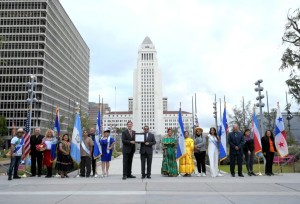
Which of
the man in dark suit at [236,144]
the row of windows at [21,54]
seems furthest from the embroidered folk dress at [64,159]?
the row of windows at [21,54]

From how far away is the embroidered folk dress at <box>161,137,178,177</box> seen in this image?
13526 mm

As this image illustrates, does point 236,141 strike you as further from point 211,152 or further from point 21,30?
point 21,30

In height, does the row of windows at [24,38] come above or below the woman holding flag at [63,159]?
above

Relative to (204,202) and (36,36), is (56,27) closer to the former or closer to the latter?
(36,36)

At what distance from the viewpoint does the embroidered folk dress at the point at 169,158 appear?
533 inches

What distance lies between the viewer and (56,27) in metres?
108

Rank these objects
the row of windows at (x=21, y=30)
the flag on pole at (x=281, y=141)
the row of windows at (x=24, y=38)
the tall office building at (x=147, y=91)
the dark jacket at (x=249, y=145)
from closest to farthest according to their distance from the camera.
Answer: the dark jacket at (x=249, y=145), the flag on pole at (x=281, y=141), the row of windows at (x=24, y=38), the row of windows at (x=21, y=30), the tall office building at (x=147, y=91)

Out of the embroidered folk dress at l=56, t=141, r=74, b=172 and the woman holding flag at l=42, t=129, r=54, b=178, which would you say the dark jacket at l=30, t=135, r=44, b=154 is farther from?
the embroidered folk dress at l=56, t=141, r=74, b=172

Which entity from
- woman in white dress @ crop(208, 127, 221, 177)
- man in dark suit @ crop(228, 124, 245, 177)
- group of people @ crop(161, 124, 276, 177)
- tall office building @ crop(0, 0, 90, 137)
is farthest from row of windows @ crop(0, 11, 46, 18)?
man in dark suit @ crop(228, 124, 245, 177)

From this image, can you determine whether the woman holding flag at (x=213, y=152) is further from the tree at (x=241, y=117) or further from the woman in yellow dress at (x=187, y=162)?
the tree at (x=241, y=117)

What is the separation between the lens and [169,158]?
13.6m

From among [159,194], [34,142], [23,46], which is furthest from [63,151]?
[23,46]

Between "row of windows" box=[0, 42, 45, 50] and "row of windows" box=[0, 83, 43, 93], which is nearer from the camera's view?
"row of windows" box=[0, 83, 43, 93]

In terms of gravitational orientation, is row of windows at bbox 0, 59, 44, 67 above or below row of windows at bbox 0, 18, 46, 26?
below
